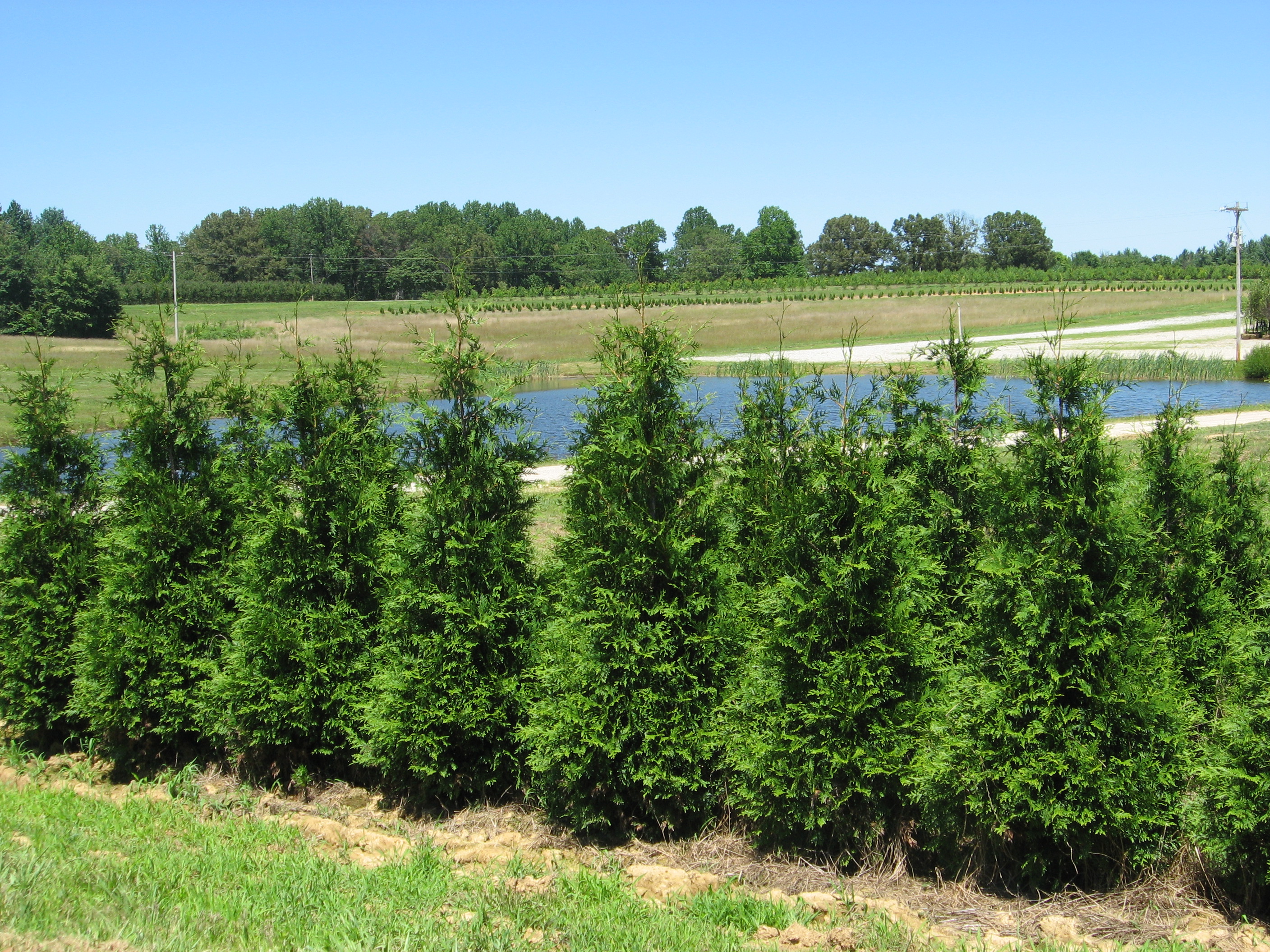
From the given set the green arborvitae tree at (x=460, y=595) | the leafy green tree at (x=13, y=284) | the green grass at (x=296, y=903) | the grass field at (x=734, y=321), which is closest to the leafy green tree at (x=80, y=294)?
the leafy green tree at (x=13, y=284)

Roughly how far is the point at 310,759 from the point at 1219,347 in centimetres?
5199

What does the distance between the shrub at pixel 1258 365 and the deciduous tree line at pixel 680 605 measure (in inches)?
1383

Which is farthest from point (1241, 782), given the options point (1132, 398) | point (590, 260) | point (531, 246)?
point (531, 246)

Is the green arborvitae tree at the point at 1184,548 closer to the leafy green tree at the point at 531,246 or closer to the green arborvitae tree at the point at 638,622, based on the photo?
the green arborvitae tree at the point at 638,622

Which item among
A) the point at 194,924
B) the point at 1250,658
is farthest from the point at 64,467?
the point at 1250,658

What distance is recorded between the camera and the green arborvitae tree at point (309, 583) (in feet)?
25.1

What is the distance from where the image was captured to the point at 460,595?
7145 millimetres

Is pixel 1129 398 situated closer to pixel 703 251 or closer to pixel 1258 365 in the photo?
pixel 1258 365

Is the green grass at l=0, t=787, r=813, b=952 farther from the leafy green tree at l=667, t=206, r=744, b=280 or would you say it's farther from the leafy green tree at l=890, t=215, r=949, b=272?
the leafy green tree at l=890, t=215, r=949, b=272

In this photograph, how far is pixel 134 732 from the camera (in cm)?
846

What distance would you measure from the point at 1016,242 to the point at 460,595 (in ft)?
430

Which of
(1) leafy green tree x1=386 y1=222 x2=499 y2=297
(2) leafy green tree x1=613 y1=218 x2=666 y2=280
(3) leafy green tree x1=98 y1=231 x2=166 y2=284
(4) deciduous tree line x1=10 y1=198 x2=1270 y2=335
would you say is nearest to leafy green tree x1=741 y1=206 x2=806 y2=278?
(4) deciduous tree line x1=10 y1=198 x2=1270 y2=335

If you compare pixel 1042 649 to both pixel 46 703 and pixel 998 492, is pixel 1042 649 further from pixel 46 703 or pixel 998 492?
pixel 46 703

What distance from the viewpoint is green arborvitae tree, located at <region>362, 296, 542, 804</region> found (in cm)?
708
